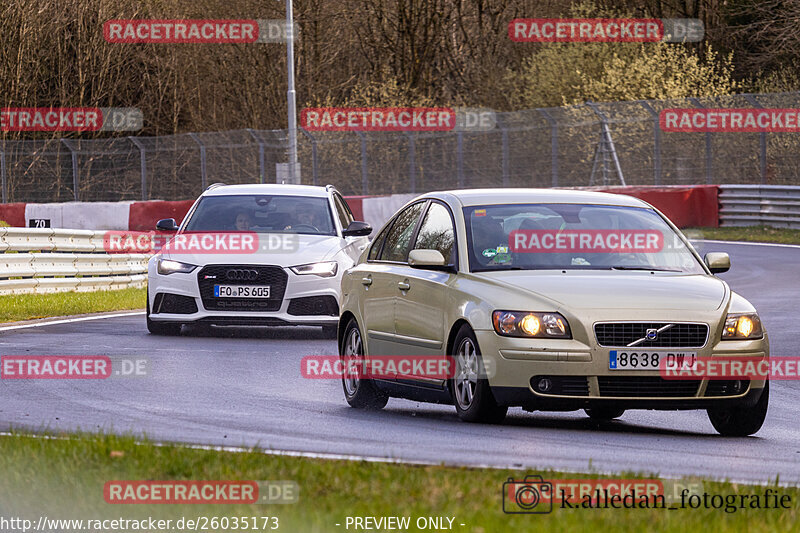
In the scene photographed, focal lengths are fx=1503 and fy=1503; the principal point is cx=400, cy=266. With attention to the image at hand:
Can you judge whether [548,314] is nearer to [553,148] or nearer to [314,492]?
[314,492]

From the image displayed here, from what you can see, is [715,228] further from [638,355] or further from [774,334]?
[638,355]

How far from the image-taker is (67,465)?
7215mm

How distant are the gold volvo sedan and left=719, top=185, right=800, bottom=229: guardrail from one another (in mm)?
22857

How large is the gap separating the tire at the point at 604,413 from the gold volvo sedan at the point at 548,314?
0.03 m

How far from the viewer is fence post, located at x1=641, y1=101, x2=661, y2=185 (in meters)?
35.9

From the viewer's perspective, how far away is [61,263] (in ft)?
75.3

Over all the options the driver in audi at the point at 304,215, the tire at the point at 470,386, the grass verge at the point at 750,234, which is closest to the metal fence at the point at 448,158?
the grass verge at the point at 750,234

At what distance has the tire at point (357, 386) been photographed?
1070 centimetres

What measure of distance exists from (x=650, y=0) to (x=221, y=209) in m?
38.6

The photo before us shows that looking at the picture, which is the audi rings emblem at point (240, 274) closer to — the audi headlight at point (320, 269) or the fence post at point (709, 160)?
the audi headlight at point (320, 269)

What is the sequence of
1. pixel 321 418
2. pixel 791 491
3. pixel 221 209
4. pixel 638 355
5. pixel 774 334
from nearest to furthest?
pixel 791 491
pixel 638 355
pixel 321 418
pixel 774 334
pixel 221 209

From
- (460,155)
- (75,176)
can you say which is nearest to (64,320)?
(460,155)

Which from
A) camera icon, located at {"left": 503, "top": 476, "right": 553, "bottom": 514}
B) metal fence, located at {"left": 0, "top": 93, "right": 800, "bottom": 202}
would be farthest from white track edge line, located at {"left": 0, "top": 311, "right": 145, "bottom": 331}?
metal fence, located at {"left": 0, "top": 93, "right": 800, "bottom": 202}

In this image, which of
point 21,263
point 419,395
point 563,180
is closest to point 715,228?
point 563,180
